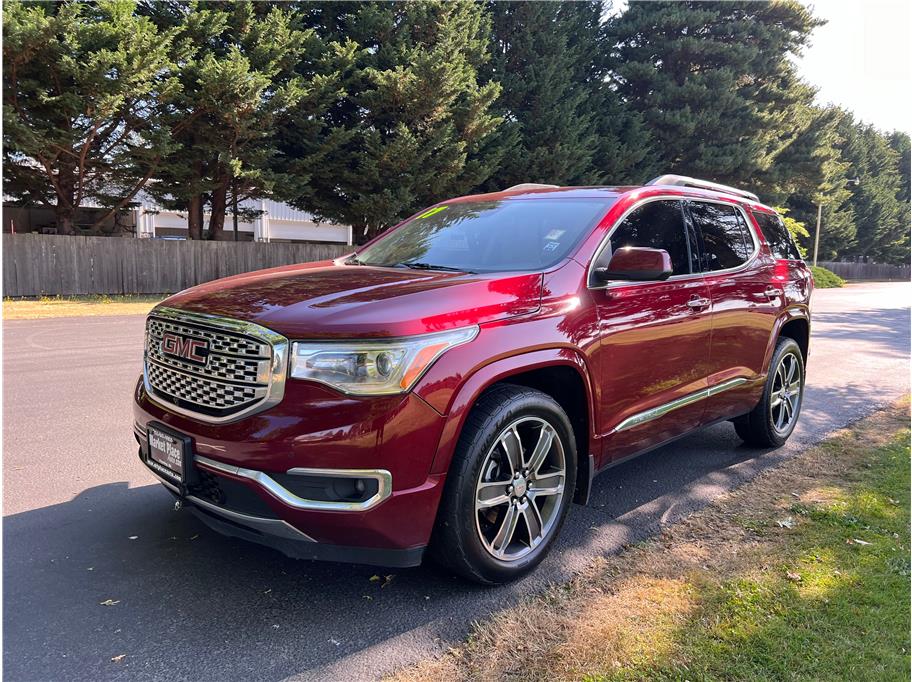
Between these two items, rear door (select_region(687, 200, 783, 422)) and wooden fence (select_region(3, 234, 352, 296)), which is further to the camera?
wooden fence (select_region(3, 234, 352, 296))

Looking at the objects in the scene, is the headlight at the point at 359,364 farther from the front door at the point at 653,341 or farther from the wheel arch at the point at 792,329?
the wheel arch at the point at 792,329

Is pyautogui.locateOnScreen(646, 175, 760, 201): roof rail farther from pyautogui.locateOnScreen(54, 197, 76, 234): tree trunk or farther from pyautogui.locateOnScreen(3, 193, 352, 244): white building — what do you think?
pyautogui.locateOnScreen(3, 193, 352, 244): white building

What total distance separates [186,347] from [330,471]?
0.99 meters

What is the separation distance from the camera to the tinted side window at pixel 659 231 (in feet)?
13.2

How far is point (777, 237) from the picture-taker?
578 centimetres

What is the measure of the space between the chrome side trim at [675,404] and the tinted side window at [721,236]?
0.83m

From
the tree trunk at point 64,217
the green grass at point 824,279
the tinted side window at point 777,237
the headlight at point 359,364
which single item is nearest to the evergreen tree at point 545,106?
the tree trunk at point 64,217

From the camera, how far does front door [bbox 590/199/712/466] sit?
3.68 metres

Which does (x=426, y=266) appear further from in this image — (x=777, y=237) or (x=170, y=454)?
(x=777, y=237)

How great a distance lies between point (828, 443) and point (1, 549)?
596 cm

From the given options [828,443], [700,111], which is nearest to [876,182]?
[700,111]

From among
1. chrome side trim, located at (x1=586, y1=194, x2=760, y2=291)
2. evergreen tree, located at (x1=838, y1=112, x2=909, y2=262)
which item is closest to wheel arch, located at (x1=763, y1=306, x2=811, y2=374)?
chrome side trim, located at (x1=586, y1=194, x2=760, y2=291)

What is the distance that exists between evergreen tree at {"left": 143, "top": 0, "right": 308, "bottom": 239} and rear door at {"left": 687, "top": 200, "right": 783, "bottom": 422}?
18.4 metres

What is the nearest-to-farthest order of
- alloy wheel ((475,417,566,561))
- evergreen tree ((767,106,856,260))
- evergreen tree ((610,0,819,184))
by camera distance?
alloy wheel ((475,417,566,561)) < evergreen tree ((610,0,819,184)) < evergreen tree ((767,106,856,260))
